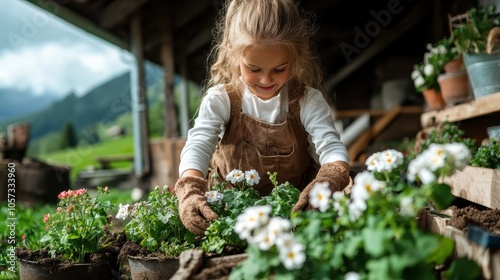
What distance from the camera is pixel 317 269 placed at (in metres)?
1.20

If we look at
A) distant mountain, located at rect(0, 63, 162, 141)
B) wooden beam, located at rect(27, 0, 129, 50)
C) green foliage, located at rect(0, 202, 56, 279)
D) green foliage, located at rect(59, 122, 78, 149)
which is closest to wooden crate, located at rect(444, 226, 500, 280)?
green foliage, located at rect(0, 202, 56, 279)

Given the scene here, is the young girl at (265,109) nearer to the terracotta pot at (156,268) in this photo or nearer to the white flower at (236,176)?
the white flower at (236,176)

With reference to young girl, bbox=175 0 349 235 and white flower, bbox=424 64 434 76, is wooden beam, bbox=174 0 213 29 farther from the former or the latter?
young girl, bbox=175 0 349 235

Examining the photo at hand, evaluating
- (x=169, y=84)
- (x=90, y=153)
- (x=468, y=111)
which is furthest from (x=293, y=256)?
(x=90, y=153)

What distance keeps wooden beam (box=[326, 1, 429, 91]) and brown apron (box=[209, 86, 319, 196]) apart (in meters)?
4.73

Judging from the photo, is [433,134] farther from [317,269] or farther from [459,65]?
[317,269]

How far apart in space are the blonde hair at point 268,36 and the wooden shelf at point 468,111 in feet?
3.42

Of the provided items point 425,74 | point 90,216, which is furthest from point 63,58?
point 90,216

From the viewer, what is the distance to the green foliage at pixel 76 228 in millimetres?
2002

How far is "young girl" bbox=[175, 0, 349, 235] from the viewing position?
2135mm

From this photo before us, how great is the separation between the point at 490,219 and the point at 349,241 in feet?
2.61

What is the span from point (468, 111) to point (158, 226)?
2207 millimetres

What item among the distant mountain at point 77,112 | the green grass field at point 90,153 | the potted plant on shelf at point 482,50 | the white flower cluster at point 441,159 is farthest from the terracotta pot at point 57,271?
the distant mountain at point 77,112

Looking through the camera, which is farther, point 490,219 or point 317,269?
point 490,219
